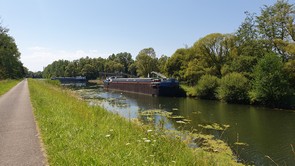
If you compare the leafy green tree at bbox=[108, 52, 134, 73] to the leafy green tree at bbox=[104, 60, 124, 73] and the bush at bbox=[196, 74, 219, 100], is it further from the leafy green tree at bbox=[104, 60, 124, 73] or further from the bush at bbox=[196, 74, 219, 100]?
the bush at bbox=[196, 74, 219, 100]

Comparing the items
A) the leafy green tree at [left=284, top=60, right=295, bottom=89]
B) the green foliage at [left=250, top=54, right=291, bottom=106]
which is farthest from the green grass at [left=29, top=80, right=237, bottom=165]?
the leafy green tree at [left=284, top=60, right=295, bottom=89]

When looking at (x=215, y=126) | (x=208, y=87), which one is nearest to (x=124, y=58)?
(x=208, y=87)

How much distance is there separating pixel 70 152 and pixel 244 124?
63.4 feet

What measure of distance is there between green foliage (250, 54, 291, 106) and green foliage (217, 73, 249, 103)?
1.99 meters

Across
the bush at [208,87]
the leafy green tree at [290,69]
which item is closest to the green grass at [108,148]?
the leafy green tree at [290,69]

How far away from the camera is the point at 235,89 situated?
40062mm

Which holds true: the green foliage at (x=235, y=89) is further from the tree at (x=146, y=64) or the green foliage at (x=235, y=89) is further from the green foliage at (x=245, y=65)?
the tree at (x=146, y=64)

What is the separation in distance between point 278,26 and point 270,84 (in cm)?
1390

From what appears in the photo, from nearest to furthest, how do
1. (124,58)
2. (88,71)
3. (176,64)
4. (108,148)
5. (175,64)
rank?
(108,148) < (176,64) < (175,64) < (88,71) < (124,58)

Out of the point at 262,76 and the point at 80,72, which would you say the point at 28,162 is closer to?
the point at 262,76

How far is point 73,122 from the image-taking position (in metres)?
10.8

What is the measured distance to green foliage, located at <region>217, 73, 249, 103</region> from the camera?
39688mm

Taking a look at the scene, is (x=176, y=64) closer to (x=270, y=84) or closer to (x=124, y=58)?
(x=270, y=84)

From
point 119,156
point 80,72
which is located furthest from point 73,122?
point 80,72
